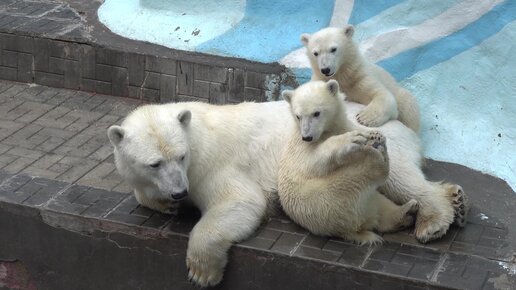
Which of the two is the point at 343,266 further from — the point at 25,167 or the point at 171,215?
the point at 25,167

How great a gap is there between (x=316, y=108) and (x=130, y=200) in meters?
1.37

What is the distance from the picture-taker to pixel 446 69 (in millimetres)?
6320

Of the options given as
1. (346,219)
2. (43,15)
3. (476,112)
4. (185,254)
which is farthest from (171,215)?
(43,15)

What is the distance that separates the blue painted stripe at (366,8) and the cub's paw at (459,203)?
182cm

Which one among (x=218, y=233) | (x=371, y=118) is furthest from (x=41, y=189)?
(x=371, y=118)

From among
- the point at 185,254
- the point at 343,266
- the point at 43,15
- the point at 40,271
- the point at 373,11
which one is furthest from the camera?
the point at 43,15

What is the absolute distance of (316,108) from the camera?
4.91 m

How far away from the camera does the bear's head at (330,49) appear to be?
5602 mm

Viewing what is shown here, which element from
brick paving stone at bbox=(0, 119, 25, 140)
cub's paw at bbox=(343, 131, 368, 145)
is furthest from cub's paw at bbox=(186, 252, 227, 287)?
brick paving stone at bbox=(0, 119, 25, 140)

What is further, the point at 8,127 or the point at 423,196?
the point at 8,127

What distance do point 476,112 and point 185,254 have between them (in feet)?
7.36

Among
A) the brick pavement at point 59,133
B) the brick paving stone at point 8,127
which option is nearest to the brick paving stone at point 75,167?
the brick pavement at point 59,133

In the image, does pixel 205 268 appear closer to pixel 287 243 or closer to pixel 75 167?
pixel 287 243

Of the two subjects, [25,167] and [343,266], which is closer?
[343,266]
